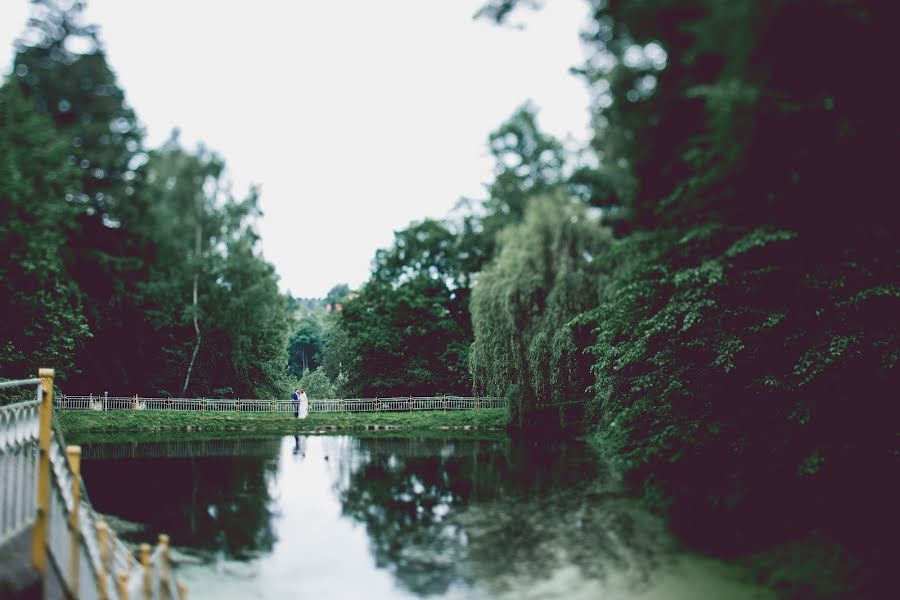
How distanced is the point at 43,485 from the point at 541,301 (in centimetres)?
803

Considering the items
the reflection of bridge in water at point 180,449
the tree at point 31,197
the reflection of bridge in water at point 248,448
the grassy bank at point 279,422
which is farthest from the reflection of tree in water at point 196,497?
the grassy bank at point 279,422

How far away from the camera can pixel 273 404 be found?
28.2 m

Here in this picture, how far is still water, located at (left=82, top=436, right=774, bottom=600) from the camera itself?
295 inches

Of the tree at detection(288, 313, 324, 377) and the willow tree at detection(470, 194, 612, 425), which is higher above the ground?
the tree at detection(288, 313, 324, 377)

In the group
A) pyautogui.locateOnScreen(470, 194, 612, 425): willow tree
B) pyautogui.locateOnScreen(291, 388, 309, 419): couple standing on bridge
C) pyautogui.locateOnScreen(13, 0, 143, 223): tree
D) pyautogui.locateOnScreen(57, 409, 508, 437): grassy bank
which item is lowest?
pyautogui.locateOnScreen(57, 409, 508, 437): grassy bank

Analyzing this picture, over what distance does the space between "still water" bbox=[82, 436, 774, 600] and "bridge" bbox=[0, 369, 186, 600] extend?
2010 mm

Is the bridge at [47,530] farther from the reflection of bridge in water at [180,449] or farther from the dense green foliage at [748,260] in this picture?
the reflection of bridge in water at [180,449]

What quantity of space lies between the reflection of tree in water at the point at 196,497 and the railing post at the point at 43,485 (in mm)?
4237

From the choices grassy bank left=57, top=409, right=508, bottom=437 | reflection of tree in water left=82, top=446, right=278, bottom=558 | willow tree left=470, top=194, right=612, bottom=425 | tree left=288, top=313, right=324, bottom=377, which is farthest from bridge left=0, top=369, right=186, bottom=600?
tree left=288, top=313, right=324, bottom=377

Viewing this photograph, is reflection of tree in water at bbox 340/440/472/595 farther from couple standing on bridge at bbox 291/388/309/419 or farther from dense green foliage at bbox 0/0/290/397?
couple standing on bridge at bbox 291/388/309/419

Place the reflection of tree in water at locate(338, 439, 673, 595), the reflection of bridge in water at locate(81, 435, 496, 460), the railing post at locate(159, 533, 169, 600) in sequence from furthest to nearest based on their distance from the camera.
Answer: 1. the reflection of bridge in water at locate(81, 435, 496, 460)
2. the reflection of tree in water at locate(338, 439, 673, 595)
3. the railing post at locate(159, 533, 169, 600)

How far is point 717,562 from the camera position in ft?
26.2

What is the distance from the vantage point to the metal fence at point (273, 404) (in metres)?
25.1

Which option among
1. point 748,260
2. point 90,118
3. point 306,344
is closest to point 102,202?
point 90,118
